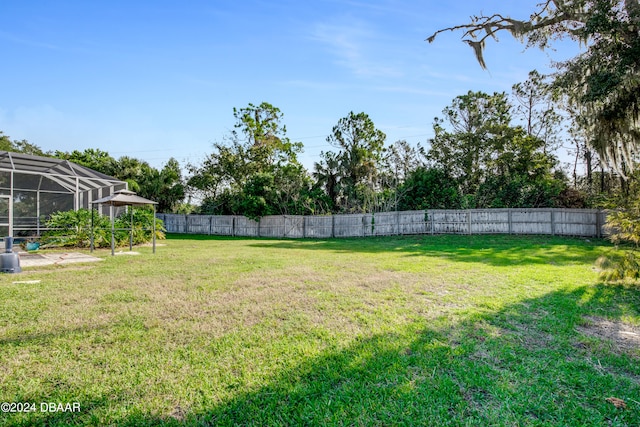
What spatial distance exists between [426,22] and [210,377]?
9885 millimetres

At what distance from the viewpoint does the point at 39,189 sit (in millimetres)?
13375

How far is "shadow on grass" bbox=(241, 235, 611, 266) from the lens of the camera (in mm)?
8719

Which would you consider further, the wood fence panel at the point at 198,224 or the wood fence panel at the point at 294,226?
the wood fence panel at the point at 198,224

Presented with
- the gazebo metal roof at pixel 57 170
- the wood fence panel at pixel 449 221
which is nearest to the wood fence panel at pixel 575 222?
the wood fence panel at pixel 449 221

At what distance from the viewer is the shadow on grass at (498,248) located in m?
8.72

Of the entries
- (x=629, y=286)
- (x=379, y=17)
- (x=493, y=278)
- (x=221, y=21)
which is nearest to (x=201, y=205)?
(x=221, y=21)

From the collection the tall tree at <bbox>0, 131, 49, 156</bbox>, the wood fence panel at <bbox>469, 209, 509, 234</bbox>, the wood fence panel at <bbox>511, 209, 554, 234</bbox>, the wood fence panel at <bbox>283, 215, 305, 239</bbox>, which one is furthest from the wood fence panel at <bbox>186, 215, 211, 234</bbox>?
the wood fence panel at <bbox>511, 209, 554, 234</bbox>

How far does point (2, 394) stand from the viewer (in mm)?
2129

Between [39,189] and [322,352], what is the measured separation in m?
16.2

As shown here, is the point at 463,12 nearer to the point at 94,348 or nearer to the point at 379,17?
the point at 379,17

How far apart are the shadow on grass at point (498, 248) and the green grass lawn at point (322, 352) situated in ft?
10.9

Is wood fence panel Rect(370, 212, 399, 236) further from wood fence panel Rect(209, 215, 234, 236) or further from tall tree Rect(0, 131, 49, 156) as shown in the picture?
tall tree Rect(0, 131, 49, 156)

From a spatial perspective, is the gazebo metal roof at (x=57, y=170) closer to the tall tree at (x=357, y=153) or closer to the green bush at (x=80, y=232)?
the green bush at (x=80, y=232)

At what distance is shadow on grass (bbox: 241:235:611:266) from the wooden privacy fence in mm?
746
